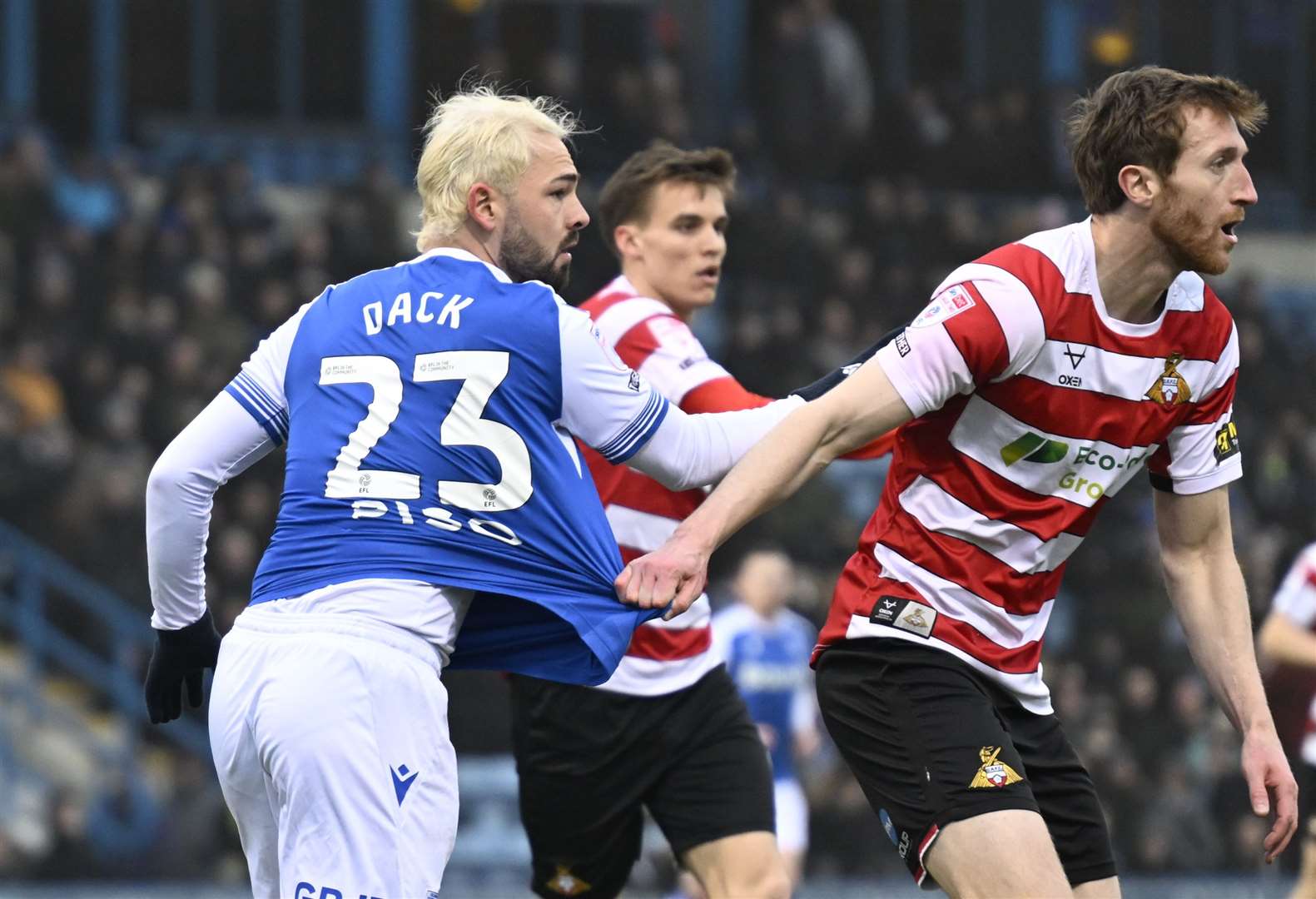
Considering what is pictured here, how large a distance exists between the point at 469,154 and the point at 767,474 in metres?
1.02

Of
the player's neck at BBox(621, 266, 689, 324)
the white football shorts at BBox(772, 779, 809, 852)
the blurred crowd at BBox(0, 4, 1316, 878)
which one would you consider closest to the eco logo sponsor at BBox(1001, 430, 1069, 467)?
the player's neck at BBox(621, 266, 689, 324)

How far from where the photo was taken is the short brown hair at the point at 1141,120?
448 cm

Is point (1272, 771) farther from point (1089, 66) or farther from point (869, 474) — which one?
point (1089, 66)

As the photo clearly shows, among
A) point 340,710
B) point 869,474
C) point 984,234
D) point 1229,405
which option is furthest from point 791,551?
point 340,710

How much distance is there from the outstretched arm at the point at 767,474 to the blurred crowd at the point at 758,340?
8.63 m

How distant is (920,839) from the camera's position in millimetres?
4410

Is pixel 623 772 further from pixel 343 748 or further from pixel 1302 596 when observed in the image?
pixel 1302 596

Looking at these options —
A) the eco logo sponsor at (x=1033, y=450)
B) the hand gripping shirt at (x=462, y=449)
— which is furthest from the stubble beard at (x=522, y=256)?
the eco logo sponsor at (x=1033, y=450)

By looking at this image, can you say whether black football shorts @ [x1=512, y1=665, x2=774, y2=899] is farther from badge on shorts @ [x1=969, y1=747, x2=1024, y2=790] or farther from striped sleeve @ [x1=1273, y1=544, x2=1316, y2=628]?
striped sleeve @ [x1=1273, y1=544, x2=1316, y2=628]

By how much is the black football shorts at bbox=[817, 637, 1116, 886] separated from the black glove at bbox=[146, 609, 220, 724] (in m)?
1.53

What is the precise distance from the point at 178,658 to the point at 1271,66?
19.9m

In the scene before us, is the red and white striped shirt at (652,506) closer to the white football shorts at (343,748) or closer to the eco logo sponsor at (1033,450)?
the eco logo sponsor at (1033,450)

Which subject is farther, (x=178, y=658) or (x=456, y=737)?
(x=456, y=737)

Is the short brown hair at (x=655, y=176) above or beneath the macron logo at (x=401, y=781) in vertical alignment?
above
